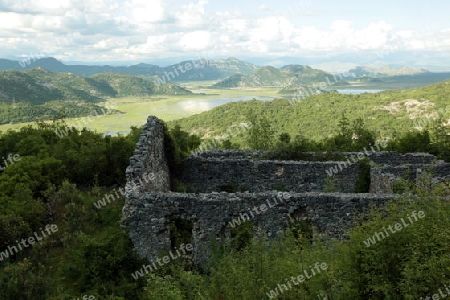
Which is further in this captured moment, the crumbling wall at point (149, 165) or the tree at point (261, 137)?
the tree at point (261, 137)

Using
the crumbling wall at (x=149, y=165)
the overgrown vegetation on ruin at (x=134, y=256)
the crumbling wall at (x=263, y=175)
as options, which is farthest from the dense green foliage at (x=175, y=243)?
the crumbling wall at (x=149, y=165)

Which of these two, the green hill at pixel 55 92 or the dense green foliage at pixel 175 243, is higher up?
the green hill at pixel 55 92

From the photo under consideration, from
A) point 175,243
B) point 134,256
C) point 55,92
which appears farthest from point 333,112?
point 55,92

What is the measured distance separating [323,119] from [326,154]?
160 ft

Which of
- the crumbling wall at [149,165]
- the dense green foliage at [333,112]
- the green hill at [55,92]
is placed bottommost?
the dense green foliage at [333,112]

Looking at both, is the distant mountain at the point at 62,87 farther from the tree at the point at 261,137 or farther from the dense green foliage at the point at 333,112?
the tree at the point at 261,137

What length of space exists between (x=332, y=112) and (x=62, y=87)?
130251 millimetres

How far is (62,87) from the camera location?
16012 cm

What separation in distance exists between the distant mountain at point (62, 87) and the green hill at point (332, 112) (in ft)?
245

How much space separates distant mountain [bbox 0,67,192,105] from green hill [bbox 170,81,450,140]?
245 ft

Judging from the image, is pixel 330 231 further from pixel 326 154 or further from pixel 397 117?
pixel 397 117

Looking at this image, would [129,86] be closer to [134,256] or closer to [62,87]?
Answer: [62,87]

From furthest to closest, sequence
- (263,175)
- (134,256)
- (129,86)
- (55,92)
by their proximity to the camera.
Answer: (129,86)
(55,92)
(263,175)
(134,256)

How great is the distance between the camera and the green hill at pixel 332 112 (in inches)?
2509
